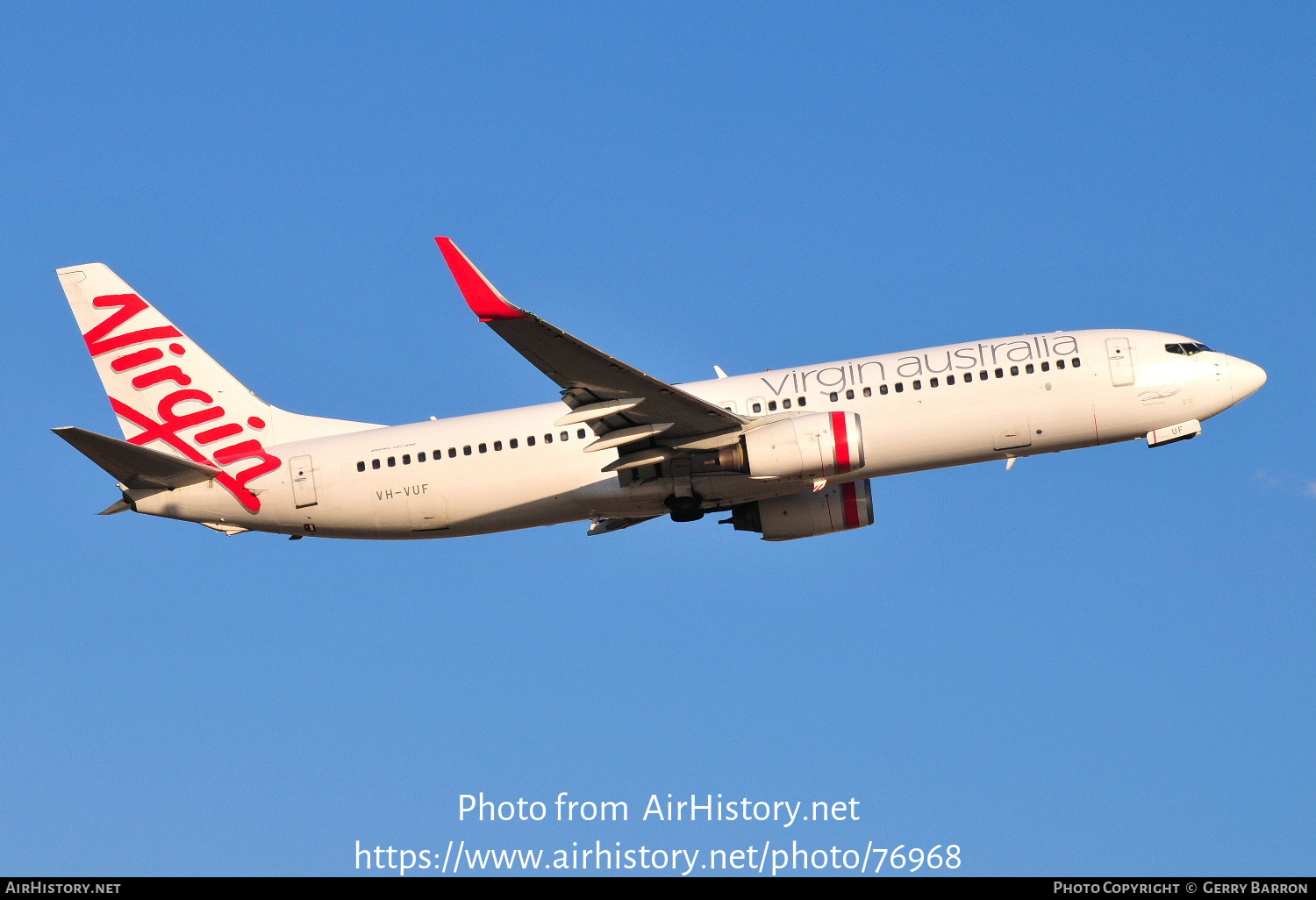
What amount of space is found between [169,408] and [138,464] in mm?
4012

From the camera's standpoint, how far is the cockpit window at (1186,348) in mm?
40938

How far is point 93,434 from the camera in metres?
36.4

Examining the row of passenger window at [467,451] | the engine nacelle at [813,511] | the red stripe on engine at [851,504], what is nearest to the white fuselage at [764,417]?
the row of passenger window at [467,451]

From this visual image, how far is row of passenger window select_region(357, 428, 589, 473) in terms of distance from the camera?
40281 mm

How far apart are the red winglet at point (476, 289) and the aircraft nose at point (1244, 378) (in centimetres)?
2211

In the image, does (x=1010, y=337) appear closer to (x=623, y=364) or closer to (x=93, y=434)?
(x=623, y=364)

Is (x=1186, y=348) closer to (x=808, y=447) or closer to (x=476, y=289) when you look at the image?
(x=808, y=447)

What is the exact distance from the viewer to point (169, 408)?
4303cm

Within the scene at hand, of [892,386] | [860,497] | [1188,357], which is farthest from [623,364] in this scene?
[1188,357]

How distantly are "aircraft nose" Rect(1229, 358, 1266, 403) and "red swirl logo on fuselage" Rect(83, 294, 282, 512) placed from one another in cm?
2903

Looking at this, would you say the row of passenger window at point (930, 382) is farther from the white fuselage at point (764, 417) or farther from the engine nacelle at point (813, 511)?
the engine nacelle at point (813, 511)

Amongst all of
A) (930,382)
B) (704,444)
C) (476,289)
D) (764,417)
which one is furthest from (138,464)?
(930,382)

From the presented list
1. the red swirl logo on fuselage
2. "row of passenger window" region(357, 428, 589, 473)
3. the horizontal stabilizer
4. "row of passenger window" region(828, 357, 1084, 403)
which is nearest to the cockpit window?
"row of passenger window" region(828, 357, 1084, 403)
